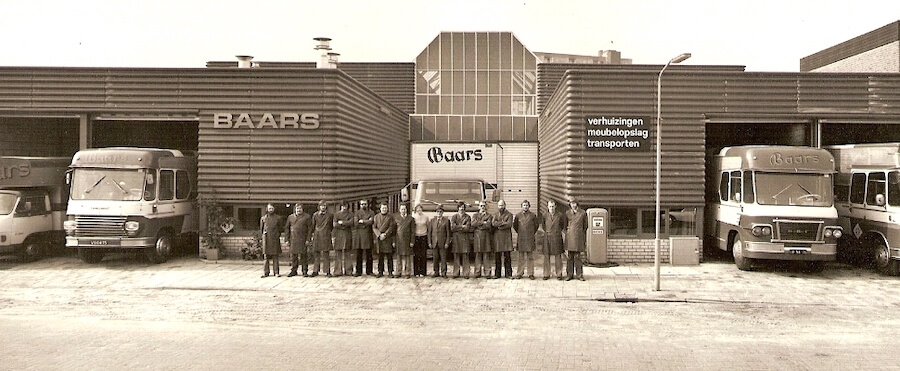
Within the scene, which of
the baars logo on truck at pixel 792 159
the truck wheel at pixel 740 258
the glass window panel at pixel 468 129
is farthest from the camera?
the glass window panel at pixel 468 129

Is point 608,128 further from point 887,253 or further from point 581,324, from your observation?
point 581,324

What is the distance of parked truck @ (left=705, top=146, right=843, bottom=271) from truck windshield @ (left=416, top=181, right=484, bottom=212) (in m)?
6.31

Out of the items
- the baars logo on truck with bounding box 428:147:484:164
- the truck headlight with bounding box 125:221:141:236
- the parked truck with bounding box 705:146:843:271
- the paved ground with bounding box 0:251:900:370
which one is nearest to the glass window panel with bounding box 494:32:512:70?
the baars logo on truck with bounding box 428:147:484:164

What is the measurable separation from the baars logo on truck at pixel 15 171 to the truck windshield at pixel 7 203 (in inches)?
18.0

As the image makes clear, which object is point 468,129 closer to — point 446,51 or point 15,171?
point 446,51

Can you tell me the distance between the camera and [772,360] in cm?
869

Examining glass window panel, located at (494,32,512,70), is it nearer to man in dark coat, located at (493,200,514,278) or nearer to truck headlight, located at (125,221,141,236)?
man in dark coat, located at (493,200,514,278)

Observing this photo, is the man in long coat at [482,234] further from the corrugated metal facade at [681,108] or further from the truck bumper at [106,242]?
the truck bumper at [106,242]

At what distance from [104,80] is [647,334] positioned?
51.4ft

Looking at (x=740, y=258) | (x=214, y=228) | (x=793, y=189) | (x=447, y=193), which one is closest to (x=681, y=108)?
(x=793, y=189)

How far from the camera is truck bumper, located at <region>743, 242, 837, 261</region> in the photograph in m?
15.3

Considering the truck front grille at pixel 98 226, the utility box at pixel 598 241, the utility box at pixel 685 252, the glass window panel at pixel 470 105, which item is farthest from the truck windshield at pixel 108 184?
the glass window panel at pixel 470 105

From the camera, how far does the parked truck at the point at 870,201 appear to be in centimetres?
1524

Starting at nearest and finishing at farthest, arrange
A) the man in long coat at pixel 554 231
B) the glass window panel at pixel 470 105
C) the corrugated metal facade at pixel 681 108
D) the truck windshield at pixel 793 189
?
the man in long coat at pixel 554 231 → the truck windshield at pixel 793 189 → the corrugated metal facade at pixel 681 108 → the glass window panel at pixel 470 105
